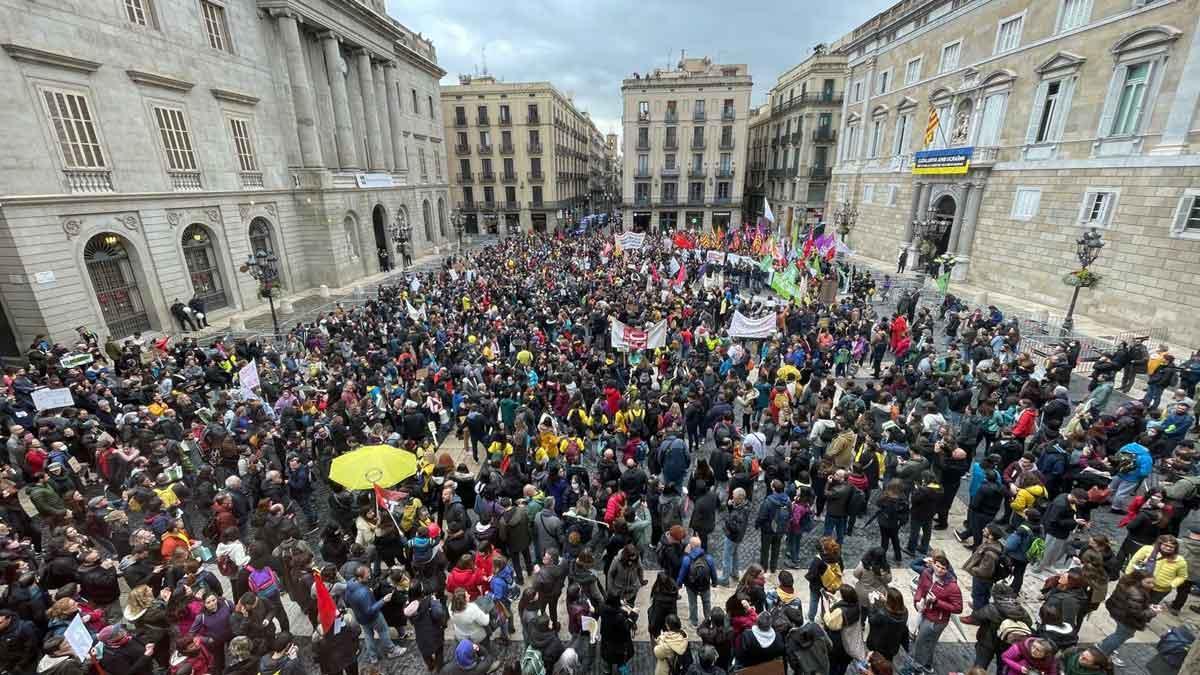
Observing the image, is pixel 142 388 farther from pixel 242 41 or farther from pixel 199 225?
pixel 242 41

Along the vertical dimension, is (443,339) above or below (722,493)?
above

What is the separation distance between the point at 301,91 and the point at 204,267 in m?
11.0

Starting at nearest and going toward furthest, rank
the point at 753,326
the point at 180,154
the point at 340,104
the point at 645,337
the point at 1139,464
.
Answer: the point at 1139,464, the point at 645,337, the point at 753,326, the point at 180,154, the point at 340,104

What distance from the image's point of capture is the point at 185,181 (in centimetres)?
2162

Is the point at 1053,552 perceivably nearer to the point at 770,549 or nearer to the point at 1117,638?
the point at 1117,638

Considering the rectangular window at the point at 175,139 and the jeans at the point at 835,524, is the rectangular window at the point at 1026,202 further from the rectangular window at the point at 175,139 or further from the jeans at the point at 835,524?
the rectangular window at the point at 175,139

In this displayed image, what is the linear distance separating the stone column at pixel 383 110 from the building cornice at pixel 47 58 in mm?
18626

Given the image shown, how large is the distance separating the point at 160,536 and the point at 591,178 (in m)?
89.1

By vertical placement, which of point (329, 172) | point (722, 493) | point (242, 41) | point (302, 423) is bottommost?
point (722, 493)

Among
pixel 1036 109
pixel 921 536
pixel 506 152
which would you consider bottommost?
pixel 921 536

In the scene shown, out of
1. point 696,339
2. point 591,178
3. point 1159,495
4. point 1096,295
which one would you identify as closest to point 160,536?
point 696,339

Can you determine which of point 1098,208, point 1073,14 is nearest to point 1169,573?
point 1098,208

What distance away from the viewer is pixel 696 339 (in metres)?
15.5

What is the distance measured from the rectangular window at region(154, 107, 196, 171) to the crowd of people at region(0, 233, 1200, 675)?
10.2 m
